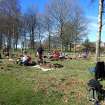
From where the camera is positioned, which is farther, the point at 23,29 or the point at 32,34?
the point at 32,34

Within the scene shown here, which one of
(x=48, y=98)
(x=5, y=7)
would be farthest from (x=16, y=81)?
(x=5, y=7)

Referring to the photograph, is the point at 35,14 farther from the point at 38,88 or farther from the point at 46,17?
the point at 38,88

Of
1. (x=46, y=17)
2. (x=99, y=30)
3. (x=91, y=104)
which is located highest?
(x=46, y=17)

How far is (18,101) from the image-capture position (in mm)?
10078

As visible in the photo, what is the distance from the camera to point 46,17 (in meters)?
55.7

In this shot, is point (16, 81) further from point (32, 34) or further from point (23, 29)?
point (32, 34)

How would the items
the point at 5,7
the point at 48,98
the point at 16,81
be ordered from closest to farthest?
the point at 48,98
the point at 16,81
the point at 5,7

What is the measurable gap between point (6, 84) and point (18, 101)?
2.97 metres

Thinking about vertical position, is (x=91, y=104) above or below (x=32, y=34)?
below

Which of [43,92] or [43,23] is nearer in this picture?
[43,92]

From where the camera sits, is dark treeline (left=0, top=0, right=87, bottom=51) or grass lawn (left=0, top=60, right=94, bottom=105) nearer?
grass lawn (left=0, top=60, right=94, bottom=105)

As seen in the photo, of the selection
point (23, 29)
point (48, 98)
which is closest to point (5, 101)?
point (48, 98)

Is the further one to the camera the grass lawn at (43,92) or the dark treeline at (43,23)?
the dark treeline at (43,23)

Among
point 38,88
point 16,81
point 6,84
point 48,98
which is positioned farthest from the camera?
point 16,81
